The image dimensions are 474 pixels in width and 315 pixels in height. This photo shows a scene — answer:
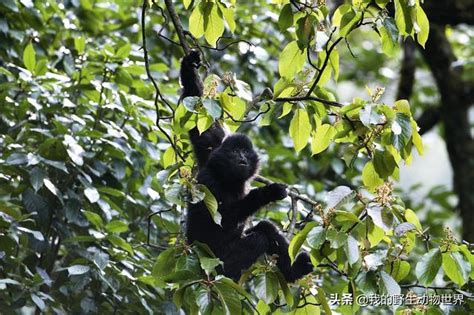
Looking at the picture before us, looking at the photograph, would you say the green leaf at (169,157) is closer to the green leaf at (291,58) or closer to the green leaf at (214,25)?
the green leaf at (214,25)

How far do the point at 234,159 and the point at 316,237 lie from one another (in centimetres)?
185

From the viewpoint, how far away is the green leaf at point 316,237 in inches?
167

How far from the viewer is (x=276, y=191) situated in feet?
18.3

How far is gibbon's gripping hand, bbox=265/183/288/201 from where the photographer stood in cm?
551

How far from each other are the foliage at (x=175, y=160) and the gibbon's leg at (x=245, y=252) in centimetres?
27

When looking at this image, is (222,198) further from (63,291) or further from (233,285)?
(233,285)

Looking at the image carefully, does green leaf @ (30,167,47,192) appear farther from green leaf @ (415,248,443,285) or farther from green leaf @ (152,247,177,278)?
green leaf @ (415,248,443,285)

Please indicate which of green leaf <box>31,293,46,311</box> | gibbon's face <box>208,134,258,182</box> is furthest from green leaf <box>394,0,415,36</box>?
green leaf <box>31,293,46,311</box>

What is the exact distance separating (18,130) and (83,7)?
6.50 ft

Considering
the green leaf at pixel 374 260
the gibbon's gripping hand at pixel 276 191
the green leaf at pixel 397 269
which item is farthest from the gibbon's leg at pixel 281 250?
the green leaf at pixel 374 260

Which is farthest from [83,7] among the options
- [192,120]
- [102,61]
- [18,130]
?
[192,120]

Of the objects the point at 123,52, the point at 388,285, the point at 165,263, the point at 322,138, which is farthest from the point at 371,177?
the point at 123,52

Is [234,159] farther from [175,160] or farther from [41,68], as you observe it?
[41,68]

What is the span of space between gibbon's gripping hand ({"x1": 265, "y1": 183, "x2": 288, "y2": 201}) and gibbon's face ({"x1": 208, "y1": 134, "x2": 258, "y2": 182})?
1.45 ft
